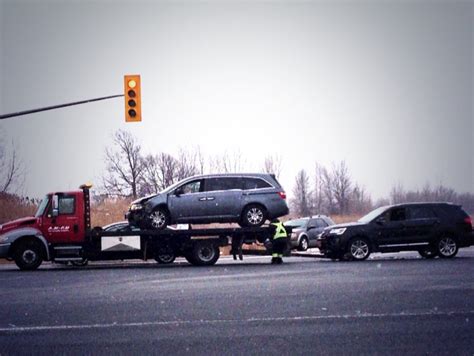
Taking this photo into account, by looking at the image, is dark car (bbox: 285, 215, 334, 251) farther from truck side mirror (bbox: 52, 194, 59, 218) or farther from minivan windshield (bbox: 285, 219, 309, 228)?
truck side mirror (bbox: 52, 194, 59, 218)

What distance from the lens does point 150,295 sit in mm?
13438

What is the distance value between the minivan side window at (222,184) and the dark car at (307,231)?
8.90 m

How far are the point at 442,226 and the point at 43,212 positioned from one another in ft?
41.9

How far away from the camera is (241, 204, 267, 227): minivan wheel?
22.4 meters

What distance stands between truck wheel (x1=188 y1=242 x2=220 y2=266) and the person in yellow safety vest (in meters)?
1.85

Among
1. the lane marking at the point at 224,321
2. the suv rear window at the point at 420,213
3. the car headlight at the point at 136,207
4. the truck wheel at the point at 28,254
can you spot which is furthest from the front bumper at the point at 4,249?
the suv rear window at the point at 420,213

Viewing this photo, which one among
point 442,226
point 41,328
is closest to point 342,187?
point 442,226

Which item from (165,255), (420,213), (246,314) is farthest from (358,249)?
(246,314)

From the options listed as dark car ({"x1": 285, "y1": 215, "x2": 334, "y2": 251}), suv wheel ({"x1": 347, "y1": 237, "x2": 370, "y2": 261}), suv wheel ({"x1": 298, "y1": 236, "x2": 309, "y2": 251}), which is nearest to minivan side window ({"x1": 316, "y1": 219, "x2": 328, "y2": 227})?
dark car ({"x1": 285, "y1": 215, "x2": 334, "y2": 251})

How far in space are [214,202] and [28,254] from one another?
598cm

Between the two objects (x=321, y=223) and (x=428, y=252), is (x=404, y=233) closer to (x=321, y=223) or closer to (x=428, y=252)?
(x=428, y=252)

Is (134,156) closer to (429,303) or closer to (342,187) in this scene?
(342,187)

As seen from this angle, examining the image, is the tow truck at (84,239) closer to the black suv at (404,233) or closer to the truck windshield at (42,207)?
the truck windshield at (42,207)

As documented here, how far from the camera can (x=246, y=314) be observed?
1053cm
